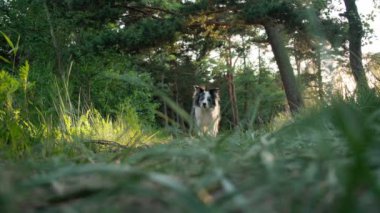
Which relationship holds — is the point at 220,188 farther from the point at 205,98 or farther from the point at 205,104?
the point at 205,98

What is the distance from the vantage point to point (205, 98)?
533 inches

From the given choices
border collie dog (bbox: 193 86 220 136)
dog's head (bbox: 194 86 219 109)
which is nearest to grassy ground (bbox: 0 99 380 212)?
border collie dog (bbox: 193 86 220 136)

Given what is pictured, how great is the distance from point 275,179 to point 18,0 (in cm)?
1726

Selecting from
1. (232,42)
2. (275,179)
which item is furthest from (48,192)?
(232,42)

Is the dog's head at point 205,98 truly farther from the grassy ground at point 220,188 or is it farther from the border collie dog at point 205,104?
the grassy ground at point 220,188

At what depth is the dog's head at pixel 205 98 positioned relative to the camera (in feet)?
44.0

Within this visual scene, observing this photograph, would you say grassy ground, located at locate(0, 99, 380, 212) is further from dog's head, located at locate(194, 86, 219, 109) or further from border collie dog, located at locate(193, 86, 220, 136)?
dog's head, located at locate(194, 86, 219, 109)

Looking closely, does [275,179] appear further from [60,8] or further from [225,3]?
[60,8]


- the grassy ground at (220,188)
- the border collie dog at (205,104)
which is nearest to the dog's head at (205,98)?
the border collie dog at (205,104)

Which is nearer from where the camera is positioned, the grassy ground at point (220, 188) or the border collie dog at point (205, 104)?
the grassy ground at point (220, 188)

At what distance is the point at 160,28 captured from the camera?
45.5 ft

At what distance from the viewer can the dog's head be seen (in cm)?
1341

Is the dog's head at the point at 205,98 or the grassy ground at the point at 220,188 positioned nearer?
the grassy ground at the point at 220,188

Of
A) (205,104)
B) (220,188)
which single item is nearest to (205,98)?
(205,104)
